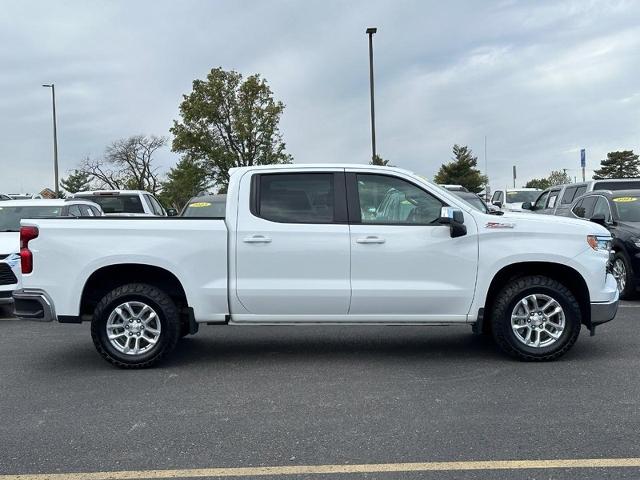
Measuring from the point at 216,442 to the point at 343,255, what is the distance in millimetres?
2303

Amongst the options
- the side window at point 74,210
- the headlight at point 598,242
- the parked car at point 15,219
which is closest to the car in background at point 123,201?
the parked car at point 15,219

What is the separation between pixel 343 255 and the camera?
6070 millimetres

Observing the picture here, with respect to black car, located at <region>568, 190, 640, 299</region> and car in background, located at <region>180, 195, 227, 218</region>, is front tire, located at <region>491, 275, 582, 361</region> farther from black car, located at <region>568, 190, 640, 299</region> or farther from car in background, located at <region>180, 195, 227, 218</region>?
car in background, located at <region>180, 195, 227, 218</region>

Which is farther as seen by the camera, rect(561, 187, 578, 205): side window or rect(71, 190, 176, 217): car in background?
rect(71, 190, 176, 217): car in background

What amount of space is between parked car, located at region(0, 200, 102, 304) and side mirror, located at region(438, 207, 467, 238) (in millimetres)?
5456

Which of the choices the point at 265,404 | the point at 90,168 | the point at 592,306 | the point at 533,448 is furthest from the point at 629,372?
the point at 90,168

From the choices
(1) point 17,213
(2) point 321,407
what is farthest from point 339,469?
(1) point 17,213

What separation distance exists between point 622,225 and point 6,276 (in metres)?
9.21

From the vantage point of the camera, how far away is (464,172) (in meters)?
68.0

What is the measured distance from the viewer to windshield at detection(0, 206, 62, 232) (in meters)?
10.5

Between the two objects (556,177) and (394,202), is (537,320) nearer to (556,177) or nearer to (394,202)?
(394,202)

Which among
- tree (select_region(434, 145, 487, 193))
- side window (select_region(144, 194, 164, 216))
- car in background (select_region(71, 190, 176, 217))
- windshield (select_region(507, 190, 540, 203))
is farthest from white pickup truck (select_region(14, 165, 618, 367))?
tree (select_region(434, 145, 487, 193))

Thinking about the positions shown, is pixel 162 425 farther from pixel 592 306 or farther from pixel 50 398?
pixel 592 306

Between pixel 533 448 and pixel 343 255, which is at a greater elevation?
pixel 343 255
